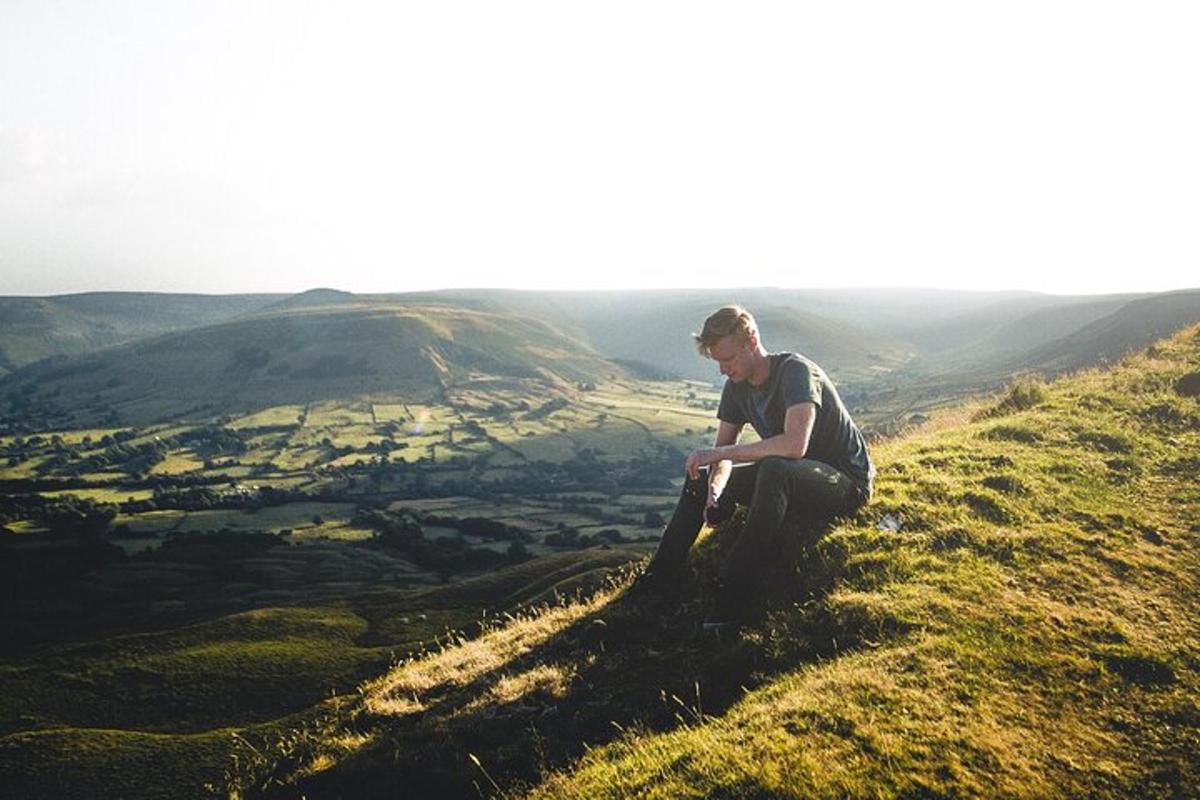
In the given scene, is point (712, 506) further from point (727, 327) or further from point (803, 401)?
point (727, 327)

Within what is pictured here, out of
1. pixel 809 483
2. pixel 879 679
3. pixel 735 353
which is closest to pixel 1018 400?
pixel 809 483

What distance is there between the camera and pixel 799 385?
366 inches

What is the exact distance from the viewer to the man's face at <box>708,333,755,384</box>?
9.73 m

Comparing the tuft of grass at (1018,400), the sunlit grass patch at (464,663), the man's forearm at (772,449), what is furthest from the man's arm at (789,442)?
the tuft of grass at (1018,400)

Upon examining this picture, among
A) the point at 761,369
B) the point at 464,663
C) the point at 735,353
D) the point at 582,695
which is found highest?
the point at 735,353

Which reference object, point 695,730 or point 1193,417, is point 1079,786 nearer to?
point 695,730

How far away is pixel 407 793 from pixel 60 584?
100984 mm

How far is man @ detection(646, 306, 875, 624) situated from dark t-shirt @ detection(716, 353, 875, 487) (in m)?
0.02

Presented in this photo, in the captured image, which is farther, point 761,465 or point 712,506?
point 712,506

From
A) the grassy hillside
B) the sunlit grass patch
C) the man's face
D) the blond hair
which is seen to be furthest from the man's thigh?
the sunlit grass patch

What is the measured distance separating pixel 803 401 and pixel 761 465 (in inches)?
41.1

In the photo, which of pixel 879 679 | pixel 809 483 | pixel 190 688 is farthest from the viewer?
pixel 190 688

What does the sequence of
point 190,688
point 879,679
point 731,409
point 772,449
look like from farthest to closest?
point 190,688
point 731,409
point 772,449
point 879,679

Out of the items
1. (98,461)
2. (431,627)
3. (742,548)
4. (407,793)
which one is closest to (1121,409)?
(742,548)
